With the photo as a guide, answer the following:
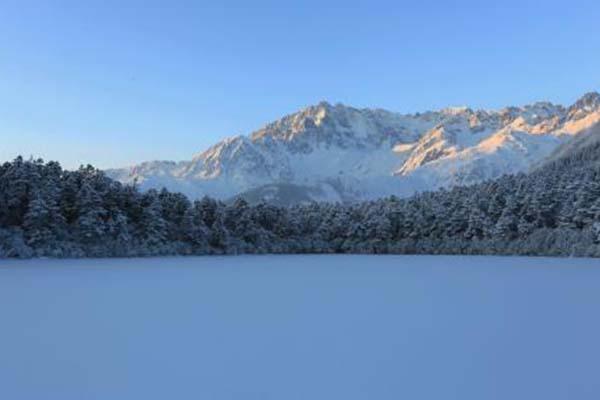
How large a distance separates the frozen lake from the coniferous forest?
84.7 ft

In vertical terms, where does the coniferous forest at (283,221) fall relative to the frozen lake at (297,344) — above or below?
above

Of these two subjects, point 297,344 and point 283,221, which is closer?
point 297,344

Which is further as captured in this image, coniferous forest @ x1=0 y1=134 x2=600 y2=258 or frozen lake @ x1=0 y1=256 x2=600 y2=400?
coniferous forest @ x1=0 y1=134 x2=600 y2=258

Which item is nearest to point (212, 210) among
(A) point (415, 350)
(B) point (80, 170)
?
(B) point (80, 170)

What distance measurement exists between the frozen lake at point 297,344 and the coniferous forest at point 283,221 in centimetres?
2581

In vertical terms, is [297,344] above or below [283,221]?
below

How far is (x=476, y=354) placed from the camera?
10062mm

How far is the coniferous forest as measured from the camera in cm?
4456

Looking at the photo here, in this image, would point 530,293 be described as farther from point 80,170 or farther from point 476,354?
point 80,170

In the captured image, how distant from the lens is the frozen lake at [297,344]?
26.6 feet

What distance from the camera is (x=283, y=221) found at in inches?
2586

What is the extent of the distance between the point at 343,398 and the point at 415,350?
317 centimetres

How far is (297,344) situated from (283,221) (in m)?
54.7

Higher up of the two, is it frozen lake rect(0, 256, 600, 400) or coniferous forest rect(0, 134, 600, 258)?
coniferous forest rect(0, 134, 600, 258)
